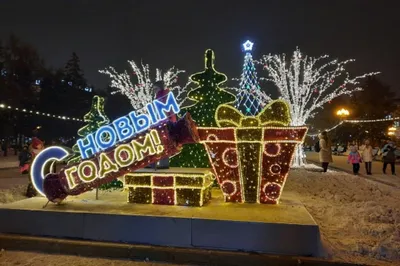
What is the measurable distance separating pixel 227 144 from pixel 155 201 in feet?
6.49

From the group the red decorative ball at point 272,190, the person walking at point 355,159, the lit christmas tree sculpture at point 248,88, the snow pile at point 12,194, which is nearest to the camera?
the red decorative ball at point 272,190

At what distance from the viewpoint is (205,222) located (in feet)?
21.1

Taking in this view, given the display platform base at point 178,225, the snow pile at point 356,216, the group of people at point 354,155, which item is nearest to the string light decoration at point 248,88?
the snow pile at point 356,216

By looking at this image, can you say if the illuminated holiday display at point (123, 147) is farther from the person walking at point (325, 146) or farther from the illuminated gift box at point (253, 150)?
the person walking at point (325, 146)

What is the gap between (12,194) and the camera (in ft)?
36.3

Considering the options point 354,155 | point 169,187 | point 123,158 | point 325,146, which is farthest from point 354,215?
point 354,155

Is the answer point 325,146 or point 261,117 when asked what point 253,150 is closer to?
point 261,117

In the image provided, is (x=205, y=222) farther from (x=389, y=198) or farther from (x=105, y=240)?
(x=389, y=198)

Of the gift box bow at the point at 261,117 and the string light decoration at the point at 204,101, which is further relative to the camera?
the string light decoration at the point at 204,101

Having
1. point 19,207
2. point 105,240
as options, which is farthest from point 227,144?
point 19,207

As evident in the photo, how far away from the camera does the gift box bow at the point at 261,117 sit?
799 centimetres

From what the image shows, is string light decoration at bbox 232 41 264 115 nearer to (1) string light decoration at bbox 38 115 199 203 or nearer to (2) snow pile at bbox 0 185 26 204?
(1) string light decoration at bbox 38 115 199 203

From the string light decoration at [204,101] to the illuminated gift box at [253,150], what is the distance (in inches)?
101

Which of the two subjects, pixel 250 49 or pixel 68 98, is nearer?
pixel 250 49
